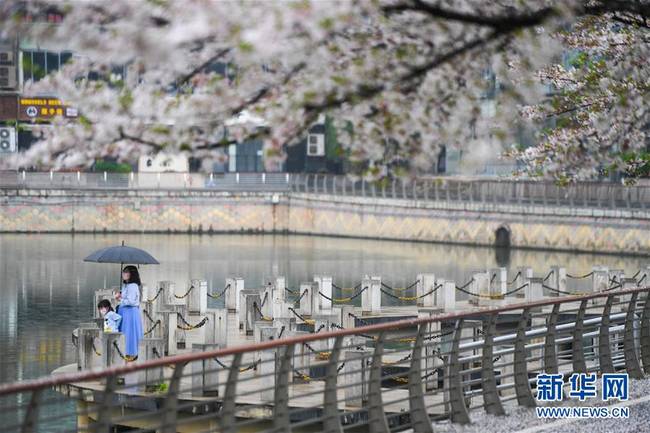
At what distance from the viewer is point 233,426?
12930 millimetres

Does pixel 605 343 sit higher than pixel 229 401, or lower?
lower

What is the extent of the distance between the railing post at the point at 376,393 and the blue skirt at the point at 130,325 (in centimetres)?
1181

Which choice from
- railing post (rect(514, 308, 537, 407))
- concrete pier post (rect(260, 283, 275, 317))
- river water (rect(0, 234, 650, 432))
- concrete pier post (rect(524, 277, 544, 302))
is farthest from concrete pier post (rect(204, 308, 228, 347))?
concrete pier post (rect(524, 277, 544, 302))

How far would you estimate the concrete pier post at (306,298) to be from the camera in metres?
35.7

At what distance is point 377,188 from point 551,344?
65.9 meters

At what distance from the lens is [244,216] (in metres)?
90.1

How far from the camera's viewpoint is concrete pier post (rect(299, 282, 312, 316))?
35656mm

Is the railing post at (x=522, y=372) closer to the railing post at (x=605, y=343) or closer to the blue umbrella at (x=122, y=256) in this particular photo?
the railing post at (x=605, y=343)

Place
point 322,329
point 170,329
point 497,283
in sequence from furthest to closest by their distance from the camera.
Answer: point 497,283
point 170,329
point 322,329

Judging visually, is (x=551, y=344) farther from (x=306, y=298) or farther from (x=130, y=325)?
(x=306, y=298)

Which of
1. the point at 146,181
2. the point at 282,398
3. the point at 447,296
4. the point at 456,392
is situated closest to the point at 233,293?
the point at 447,296

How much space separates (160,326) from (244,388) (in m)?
5.75

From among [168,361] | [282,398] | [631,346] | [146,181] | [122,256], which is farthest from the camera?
[146,181]

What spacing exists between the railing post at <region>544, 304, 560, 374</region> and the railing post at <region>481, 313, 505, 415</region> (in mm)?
1260
